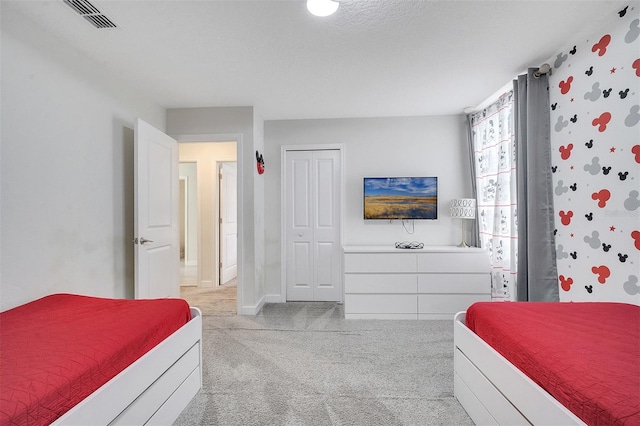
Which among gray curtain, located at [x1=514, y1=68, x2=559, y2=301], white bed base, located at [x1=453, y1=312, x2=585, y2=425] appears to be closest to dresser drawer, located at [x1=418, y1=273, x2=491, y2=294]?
gray curtain, located at [x1=514, y1=68, x2=559, y2=301]

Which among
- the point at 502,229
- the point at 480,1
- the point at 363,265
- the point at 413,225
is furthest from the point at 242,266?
the point at 480,1

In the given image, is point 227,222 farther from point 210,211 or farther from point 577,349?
point 577,349

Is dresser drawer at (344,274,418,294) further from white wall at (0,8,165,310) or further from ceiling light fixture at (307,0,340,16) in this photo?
ceiling light fixture at (307,0,340,16)

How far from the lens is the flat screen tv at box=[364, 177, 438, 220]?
376 cm

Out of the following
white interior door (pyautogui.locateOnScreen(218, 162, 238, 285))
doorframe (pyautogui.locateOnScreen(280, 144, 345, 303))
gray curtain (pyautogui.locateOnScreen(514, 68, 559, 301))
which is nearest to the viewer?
gray curtain (pyautogui.locateOnScreen(514, 68, 559, 301))

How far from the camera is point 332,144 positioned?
154 inches

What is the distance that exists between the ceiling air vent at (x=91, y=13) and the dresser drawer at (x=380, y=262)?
2.77m

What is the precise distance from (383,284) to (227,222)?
2.81 meters

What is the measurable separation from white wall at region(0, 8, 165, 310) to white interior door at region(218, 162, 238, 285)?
1943mm

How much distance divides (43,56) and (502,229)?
13.6 feet

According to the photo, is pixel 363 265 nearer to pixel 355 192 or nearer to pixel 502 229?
pixel 355 192

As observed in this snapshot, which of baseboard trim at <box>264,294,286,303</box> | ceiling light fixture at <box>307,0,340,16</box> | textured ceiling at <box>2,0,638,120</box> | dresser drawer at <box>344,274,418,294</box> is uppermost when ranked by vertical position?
textured ceiling at <box>2,0,638,120</box>

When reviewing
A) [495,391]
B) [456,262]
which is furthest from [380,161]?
[495,391]

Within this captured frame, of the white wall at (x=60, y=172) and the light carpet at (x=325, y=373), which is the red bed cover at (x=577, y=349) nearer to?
the light carpet at (x=325, y=373)
